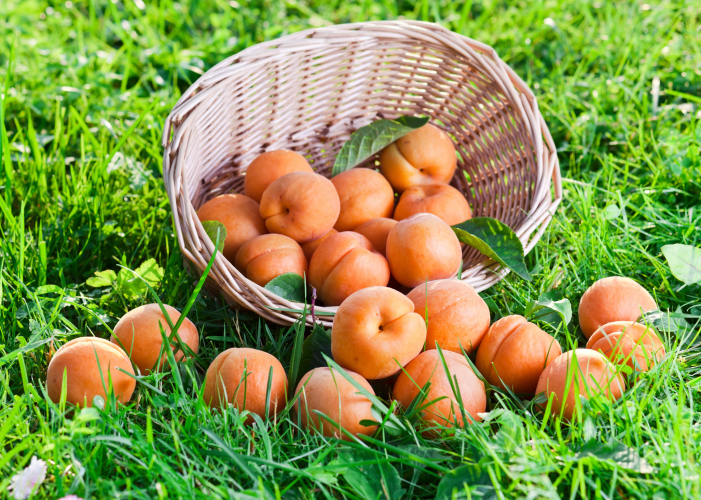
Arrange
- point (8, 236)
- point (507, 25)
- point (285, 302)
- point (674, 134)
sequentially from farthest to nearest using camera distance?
point (507, 25), point (674, 134), point (8, 236), point (285, 302)

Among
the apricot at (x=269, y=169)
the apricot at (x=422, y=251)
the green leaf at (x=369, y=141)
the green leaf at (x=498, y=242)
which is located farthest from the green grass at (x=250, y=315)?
the green leaf at (x=369, y=141)

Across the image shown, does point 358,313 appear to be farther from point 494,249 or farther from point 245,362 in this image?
point 494,249

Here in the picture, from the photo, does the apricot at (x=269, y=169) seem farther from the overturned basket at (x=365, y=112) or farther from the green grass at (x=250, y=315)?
the green grass at (x=250, y=315)

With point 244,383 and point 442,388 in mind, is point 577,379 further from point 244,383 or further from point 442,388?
point 244,383

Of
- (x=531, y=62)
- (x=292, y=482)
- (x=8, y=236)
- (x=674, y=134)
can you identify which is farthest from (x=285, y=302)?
(x=531, y=62)

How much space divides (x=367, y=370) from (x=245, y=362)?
0.94 feet

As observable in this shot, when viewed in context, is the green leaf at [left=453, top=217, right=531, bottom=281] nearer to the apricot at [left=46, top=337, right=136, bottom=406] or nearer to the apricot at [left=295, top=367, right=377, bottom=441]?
the apricot at [left=295, top=367, right=377, bottom=441]

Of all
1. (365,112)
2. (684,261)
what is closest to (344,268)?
(365,112)

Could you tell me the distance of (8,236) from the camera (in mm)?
2006

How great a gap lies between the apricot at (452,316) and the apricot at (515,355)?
0.13ft

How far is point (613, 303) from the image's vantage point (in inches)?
65.4

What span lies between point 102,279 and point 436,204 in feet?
3.63

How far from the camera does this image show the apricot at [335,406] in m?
1.33

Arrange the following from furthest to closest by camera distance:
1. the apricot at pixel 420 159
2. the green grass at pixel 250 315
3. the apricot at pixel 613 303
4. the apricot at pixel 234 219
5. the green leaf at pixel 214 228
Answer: the apricot at pixel 420 159, the apricot at pixel 234 219, the green leaf at pixel 214 228, the apricot at pixel 613 303, the green grass at pixel 250 315
